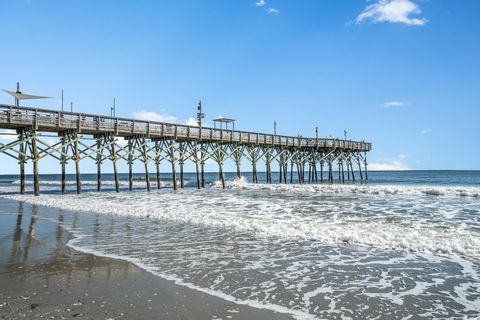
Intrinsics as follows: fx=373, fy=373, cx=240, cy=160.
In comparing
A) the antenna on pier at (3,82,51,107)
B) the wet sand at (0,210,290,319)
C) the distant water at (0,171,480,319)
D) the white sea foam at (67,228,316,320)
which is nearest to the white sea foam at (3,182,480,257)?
the distant water at (0,171,480,319)

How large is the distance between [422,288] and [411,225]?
19.9 ft

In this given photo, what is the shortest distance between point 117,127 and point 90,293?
23928 millimetres

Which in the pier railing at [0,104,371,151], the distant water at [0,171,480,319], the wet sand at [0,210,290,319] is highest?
the pier railing at [0,104,371,151]

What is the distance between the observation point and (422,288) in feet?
16.6

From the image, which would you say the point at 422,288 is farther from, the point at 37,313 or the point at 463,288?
the point at 37,313

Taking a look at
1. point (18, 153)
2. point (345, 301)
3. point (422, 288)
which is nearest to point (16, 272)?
point (345, 301)

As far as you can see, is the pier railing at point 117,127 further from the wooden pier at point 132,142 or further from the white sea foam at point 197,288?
the white sea foam at point 197,288

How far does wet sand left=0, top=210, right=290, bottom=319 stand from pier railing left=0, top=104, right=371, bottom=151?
1810 cm

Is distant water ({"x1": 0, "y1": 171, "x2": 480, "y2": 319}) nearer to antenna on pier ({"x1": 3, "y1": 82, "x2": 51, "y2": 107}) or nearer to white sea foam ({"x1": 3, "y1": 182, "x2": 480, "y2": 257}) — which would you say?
white sea foam ({"x1": 3, "y1": 182, "x2": 480, "y2": 257})

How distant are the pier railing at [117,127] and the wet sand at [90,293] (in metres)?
18.1

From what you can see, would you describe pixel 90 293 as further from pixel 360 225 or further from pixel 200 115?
pixel 200 115

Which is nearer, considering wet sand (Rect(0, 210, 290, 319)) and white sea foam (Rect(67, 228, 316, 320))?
wet sand (Rect(0, 210, 290, 319))

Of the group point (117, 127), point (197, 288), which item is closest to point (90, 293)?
point (197, 288)

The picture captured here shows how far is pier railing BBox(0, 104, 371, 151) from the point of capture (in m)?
22.5
